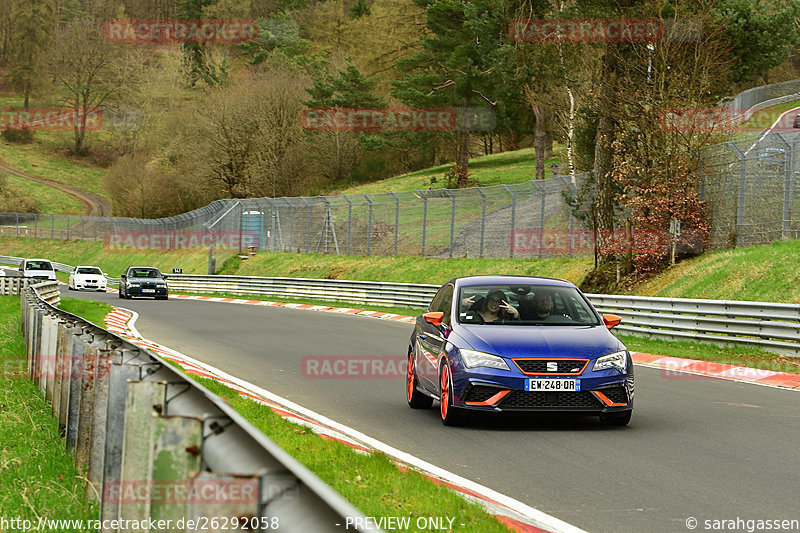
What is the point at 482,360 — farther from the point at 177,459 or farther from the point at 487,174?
the point at 487,174

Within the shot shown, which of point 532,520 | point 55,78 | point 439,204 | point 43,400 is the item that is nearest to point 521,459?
point 532,520

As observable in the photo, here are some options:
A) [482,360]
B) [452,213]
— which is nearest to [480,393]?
[482,360]

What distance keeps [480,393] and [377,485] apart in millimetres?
2986

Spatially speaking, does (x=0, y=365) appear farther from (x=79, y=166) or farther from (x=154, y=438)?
(x=79, y=166)

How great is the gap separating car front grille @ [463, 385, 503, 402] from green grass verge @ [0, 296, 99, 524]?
3792 millimetres

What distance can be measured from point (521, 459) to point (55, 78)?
13217 cm

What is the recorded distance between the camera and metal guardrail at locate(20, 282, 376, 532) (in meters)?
2.74

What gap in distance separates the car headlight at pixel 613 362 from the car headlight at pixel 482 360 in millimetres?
889

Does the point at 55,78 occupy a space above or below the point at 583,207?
above

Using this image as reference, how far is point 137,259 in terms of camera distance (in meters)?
72.1

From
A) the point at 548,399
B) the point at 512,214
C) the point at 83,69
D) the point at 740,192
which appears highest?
the point at 83,69

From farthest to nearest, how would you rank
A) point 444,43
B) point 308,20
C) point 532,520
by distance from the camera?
point 308,20 < point 444,43 < point 532,520

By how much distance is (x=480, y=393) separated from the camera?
389 inches

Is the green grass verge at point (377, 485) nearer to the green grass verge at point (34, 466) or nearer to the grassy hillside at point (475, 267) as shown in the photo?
the green grass verge at point (34, 466)
